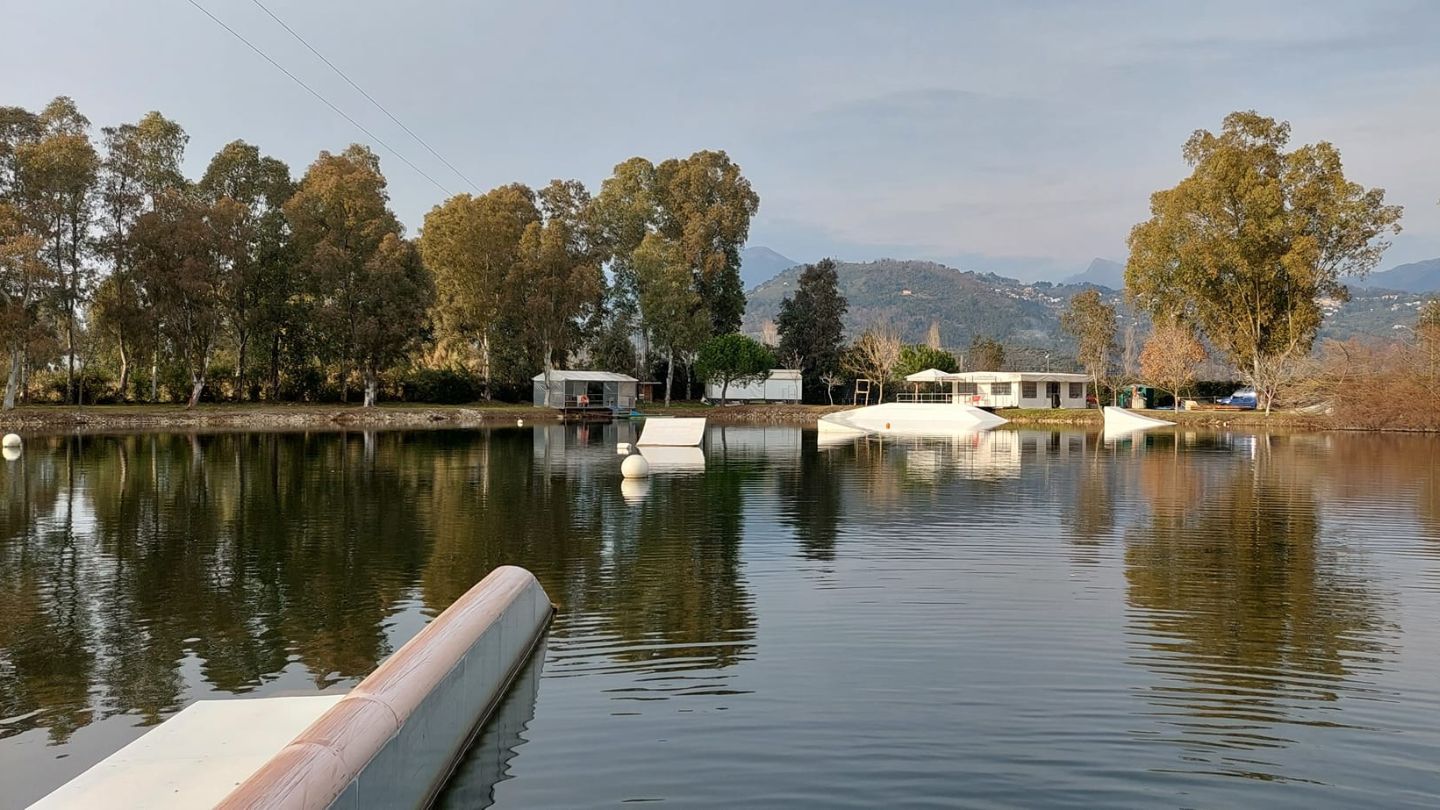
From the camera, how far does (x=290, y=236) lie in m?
60.6

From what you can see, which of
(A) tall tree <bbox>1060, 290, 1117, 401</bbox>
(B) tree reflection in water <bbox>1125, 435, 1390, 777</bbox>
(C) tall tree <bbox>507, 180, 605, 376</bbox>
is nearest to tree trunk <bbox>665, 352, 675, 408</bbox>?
(C) tall tree <bbox>507, 180, 605, 376</bbox>

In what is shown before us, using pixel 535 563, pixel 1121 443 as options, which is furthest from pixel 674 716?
pixel 1121 443

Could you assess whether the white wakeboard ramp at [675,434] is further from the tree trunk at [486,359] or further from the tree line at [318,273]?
the tree trunk at [486,359]

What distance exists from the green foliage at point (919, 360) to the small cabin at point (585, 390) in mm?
21072

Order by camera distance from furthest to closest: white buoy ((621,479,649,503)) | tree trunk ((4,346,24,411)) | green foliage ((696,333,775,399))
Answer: green foliage ((696,333,775,399))
tree trunk ((4,346,24,411))
white buoy ((621,479,649,503))

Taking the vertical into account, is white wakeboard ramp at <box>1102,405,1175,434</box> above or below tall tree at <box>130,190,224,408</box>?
below

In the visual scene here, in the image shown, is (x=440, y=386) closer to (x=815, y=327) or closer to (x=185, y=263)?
(x=185, y=263)

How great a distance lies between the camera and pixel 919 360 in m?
80.1

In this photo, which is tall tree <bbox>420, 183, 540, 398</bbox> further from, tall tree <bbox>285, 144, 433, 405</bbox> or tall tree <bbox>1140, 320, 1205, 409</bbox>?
tall tree <bbox>1140, 320, 1205, 409</bbox>

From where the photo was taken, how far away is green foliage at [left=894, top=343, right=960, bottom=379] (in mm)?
78438

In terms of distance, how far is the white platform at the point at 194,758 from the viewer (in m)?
4.67

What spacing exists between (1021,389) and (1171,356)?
15.3 metres

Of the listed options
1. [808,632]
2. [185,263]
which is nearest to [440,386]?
[185,263]

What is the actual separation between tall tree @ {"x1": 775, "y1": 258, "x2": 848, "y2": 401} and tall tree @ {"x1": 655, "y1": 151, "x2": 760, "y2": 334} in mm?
4958
